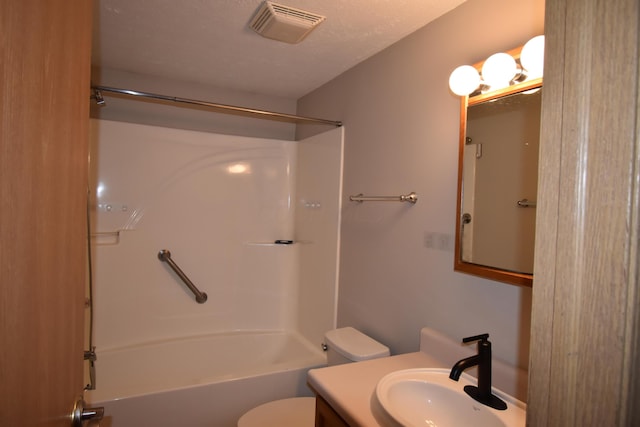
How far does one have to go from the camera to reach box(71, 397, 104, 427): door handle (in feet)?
2.31

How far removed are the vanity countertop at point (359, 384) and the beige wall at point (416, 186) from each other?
21 centimetres

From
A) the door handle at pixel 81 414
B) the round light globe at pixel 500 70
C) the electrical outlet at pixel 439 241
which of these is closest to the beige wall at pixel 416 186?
the electrical outlet at pixel 439 241

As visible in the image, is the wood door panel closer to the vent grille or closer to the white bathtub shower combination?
the vent grille

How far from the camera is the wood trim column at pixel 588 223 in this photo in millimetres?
394

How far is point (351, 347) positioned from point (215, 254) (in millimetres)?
1509

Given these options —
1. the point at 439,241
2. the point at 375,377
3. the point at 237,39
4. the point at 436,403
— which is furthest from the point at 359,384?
the point at 237,39

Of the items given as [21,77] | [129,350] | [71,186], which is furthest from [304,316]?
[21,77]

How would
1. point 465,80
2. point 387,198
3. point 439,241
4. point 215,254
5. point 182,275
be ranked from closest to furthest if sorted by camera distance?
point 465,80
point 439,241
point 387,198
point 182,275
point 215,254

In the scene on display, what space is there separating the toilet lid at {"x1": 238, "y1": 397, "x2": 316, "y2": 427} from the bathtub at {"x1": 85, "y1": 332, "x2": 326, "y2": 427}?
16 cm

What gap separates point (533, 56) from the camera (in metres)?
1.14

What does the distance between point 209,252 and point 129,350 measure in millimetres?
890

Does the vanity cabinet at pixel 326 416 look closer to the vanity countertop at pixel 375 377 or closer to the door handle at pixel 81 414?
the vanity countertop at pixel 375 377

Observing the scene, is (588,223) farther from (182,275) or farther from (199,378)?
(182,275)

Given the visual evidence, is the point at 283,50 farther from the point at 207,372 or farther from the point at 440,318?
the point at 207,372
